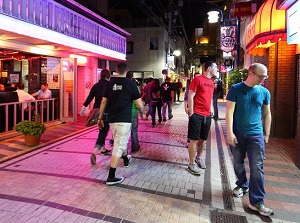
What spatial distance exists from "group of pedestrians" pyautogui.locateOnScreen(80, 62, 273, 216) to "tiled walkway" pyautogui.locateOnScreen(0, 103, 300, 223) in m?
0.28

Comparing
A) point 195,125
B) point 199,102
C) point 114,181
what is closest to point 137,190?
point 114,181

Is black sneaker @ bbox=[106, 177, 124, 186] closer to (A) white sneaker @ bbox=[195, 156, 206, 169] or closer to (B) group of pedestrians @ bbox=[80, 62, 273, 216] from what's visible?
(B) group of pedestrians @ bbox=[80, 62, 273, 216]

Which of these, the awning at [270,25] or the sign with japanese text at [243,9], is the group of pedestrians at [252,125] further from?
the sign with japanese text at [243,9]

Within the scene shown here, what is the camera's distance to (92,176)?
4.86m

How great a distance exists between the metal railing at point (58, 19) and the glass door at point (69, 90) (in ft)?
4.24

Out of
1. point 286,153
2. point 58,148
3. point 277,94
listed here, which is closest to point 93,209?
point 58,148

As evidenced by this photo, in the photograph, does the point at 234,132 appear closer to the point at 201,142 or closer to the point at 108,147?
the point at 201,142

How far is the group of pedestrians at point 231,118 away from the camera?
3.62 m

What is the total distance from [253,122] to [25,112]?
24.6 ft

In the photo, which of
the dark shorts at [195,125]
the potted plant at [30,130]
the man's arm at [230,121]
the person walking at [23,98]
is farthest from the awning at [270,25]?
the person walking at [23,98]

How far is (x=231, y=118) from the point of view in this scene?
12.3 ft

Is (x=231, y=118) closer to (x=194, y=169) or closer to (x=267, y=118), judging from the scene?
(x=267, y=118)

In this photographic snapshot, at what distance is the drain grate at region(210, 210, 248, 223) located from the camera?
11.4 feet

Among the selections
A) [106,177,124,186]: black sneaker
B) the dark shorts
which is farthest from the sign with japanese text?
[106,177,124,186]: black sneaker
